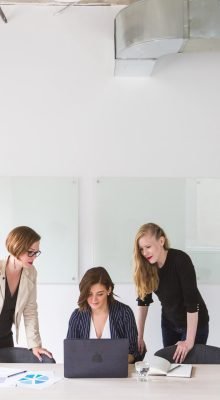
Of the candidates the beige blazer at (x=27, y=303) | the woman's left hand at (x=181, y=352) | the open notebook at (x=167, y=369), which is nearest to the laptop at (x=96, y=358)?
the open notebook at (x=167, y=369)

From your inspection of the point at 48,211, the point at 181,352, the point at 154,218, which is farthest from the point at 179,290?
the point at 48,211

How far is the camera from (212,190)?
448cm

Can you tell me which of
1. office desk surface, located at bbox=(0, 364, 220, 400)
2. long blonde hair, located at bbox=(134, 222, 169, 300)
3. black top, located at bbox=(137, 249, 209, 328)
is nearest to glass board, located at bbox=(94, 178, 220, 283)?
black top, located at bbox=(137, 249, 209, 328)

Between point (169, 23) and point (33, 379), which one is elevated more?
point (169, 23)

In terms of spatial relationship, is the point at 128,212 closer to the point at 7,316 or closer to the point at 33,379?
the point at 7,316

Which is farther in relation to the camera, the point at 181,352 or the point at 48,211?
the point at 48,211

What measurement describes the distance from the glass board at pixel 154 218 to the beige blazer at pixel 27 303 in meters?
1.14

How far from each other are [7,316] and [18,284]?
0.69ft

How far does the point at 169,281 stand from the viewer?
135 inches

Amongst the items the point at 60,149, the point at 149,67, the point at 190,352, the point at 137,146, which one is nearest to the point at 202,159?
the point at 137,146

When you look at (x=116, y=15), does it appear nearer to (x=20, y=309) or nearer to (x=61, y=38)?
(x=61, y=38)

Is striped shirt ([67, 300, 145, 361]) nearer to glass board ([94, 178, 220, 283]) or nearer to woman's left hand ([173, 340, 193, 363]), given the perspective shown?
woman's left hand ([173, 340, 193, 363])

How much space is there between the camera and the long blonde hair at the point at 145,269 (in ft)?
Answer: 11.1

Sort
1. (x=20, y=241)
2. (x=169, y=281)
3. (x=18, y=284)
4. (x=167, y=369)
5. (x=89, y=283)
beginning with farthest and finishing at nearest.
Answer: (x=169, y=281) → (x=18, y=284) → (x=20, y=241) → (x=89, y=283) → (x=167, y=369)
